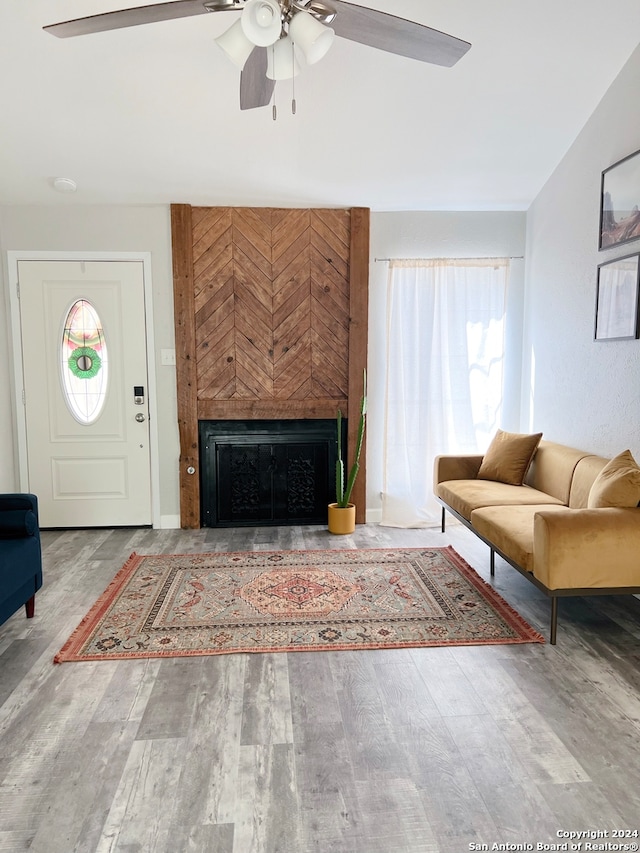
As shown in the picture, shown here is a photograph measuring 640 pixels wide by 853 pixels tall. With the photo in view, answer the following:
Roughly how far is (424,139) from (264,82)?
5.38ft

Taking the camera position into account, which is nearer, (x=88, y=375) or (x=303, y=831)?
(x=303, y=831)

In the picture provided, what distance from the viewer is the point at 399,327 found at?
4.60 metres

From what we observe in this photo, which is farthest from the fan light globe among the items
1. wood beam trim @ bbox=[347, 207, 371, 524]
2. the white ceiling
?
wood beam trim @ bbox=[347, 207, 371, 524]

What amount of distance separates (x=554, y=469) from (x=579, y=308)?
1061mm

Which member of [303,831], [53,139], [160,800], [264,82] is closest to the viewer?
[303,831]

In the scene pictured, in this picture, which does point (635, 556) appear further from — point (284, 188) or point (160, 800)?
point (284, 188)

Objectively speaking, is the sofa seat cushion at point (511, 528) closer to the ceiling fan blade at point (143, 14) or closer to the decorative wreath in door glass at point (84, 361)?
the ceiling fan blade at point (143, 14)

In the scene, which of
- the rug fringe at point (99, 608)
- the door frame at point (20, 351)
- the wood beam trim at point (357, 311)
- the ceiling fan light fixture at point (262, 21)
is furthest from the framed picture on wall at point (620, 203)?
the rug fringe at point (99, 608)

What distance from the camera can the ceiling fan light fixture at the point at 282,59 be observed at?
7.25 ft

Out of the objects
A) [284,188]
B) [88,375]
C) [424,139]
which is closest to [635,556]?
[424,139]

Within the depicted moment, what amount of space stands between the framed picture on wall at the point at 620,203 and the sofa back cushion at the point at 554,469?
4.15 ft

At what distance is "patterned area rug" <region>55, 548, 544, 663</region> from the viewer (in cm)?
270

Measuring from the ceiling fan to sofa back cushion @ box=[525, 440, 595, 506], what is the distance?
7.77 feet

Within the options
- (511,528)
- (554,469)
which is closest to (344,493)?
(554,469)
